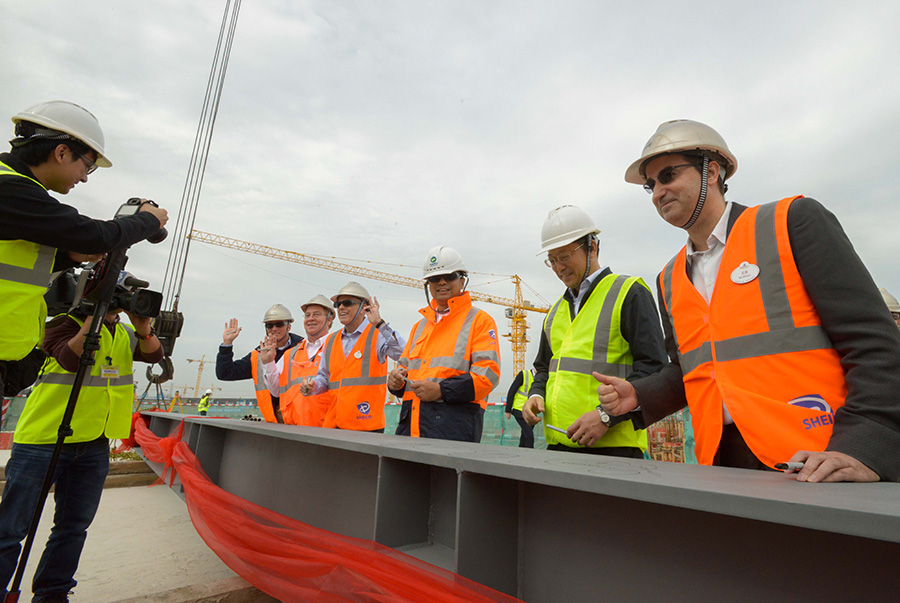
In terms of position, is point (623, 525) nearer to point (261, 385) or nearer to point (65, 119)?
point (65, 119)

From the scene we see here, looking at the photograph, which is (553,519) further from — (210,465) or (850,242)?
(210,465)

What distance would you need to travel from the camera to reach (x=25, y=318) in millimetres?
2000

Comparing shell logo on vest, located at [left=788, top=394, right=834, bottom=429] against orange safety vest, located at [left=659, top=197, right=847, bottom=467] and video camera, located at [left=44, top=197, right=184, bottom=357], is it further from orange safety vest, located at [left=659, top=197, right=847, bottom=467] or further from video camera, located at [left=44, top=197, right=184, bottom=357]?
Result: video camera, located at [left=44, top=197, right=184, bottom=357]

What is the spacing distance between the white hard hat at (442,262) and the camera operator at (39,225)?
6.77 feet

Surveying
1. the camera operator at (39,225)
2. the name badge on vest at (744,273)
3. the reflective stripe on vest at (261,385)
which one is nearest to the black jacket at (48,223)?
the camera operator at (39,225)

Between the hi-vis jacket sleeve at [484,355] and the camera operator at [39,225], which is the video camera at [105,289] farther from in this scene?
the hi-vis jacket sleeve at [484,355]

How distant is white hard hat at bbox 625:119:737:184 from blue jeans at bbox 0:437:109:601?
11.7ft

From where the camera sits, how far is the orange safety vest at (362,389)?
175 inches

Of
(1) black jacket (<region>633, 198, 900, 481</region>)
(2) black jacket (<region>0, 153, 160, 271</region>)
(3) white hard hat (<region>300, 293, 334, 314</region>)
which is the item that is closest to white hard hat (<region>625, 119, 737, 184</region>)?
(1) black jacket (<region>633, 198, 900, 481</region>)

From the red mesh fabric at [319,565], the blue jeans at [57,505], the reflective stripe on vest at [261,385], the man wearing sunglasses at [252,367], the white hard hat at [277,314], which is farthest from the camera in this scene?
the white hard hat at [277,314]

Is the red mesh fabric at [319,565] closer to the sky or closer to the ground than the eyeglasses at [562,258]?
closer to the ground

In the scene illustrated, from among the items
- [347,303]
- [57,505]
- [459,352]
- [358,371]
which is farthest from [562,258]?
[57,505]

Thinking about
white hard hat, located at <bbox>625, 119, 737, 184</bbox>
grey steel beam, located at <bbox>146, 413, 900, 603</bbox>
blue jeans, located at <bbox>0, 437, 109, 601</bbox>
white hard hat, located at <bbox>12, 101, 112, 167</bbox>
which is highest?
white hard hat, located at <bbox>12, 101, 112, 167</bbox>

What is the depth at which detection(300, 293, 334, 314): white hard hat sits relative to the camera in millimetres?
6277
